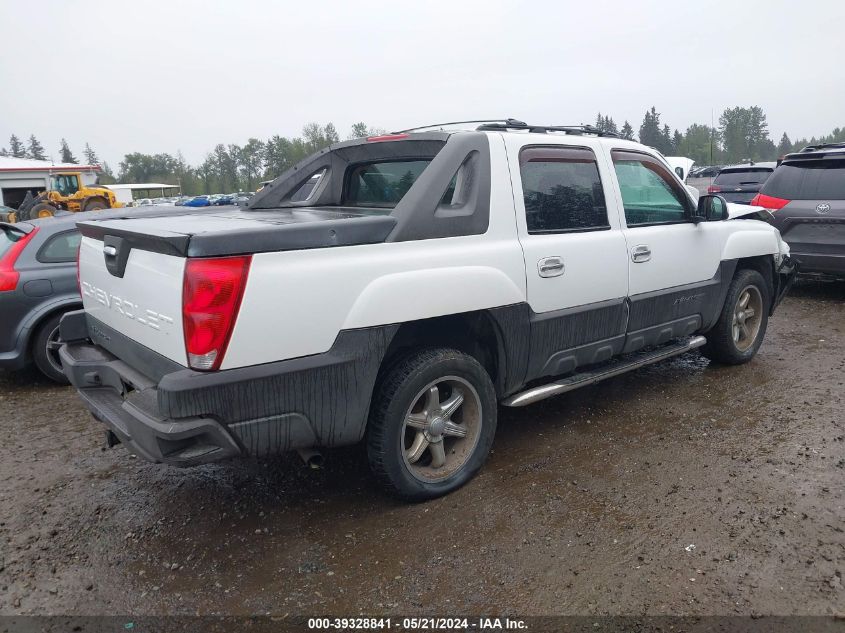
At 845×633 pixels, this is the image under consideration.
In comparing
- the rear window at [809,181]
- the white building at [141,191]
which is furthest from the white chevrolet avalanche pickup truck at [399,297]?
the white building at [141,191]

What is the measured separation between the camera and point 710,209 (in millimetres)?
4777

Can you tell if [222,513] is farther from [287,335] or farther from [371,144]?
[371,144]

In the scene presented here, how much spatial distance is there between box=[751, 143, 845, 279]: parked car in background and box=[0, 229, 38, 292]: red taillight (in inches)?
314

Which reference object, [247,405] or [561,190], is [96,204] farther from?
[247,405]

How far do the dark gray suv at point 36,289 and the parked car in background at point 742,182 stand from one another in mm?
10802

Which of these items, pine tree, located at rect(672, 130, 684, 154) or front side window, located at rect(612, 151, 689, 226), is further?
pine tree, located at rect(672, 130, 684, 154)

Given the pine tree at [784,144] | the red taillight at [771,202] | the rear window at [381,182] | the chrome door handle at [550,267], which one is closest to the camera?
the chrome door handle at [550,267]

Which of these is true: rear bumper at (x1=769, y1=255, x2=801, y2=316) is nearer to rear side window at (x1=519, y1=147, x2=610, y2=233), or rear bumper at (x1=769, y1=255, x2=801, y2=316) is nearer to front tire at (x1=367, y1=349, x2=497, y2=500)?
rear side window at (x1=519, y1=147, x2=610, y2=233)

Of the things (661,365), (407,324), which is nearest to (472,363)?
(407,324)

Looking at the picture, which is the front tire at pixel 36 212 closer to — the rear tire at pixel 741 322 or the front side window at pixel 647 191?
the front side window at pixel 647 191

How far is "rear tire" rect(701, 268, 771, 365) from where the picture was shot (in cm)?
527

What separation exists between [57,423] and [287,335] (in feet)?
9.94

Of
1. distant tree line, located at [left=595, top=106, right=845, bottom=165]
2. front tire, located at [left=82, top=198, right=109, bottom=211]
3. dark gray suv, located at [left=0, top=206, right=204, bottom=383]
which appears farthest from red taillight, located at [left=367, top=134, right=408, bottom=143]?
distant tree line, located at [left=595, top=106, right=845, bottom=165]

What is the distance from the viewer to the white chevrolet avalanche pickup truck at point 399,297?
2693 mm
